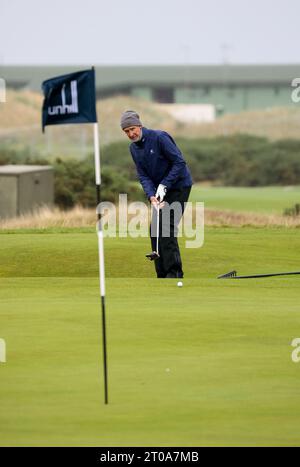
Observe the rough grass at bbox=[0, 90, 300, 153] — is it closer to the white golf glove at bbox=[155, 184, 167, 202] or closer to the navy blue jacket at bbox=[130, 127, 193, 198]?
the navy blue jacket at bbox=[130, 127, 193, 198]

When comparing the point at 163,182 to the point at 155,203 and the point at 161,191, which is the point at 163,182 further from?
the point at 155,203

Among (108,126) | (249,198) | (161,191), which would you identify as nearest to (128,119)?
(161,191)

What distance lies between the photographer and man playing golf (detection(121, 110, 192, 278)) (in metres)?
14.2

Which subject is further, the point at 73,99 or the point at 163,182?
the point at 163,182

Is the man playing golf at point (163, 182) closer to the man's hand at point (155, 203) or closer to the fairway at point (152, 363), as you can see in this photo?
the man's hand at point (155, 203)

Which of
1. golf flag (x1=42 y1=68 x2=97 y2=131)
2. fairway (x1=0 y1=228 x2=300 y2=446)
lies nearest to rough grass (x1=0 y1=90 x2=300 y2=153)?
fairway (x1=0 y1=228 x2=300 y2=446)

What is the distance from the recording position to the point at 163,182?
14234 millimetres

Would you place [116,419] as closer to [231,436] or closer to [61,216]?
[231,436]

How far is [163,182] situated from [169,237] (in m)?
0.61

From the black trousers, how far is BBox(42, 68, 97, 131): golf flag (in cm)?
592

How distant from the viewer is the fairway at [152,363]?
6.83m

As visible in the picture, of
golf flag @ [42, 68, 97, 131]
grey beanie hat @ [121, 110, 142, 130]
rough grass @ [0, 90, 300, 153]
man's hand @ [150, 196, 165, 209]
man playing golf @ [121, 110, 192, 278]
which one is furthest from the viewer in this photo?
rough grass @ [0, 90, 300, 153]
